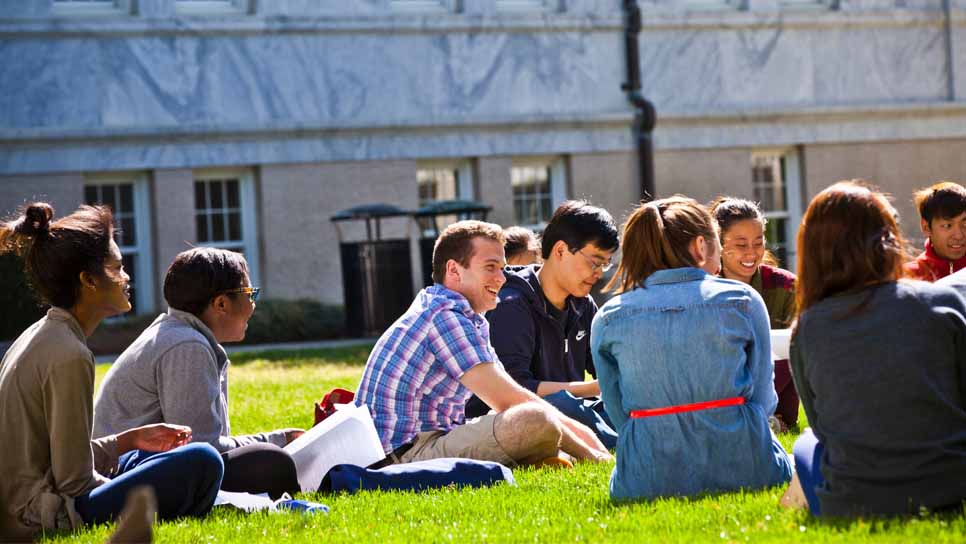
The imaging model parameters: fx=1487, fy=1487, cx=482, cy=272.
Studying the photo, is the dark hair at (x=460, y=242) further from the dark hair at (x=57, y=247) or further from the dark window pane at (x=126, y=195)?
the dark window pane at (x=126, y=195)

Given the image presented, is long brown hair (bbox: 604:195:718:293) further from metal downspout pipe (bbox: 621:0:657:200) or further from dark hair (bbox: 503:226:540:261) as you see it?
metal downspout pipe (bbox: 621:0:657:200)

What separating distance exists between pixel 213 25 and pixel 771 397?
15.8 meters

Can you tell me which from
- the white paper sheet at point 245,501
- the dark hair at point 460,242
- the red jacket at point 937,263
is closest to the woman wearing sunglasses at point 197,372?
the white paper sheet at point 245,501

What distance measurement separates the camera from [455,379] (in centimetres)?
762

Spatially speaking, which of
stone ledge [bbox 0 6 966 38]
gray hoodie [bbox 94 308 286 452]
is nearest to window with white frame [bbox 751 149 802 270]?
stone ledge [bbox 0 6 966 38]

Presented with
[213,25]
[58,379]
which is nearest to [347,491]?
[58,379]

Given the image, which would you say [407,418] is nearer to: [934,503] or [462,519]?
[462,519]

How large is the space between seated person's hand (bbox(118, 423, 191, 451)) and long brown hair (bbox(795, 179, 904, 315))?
2.76 m

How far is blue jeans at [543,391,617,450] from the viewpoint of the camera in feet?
27.1

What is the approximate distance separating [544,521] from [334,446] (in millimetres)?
1754

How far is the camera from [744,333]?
578 cm

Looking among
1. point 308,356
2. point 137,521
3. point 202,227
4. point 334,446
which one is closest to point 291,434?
point 334,446

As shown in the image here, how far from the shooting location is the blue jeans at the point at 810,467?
5203 mm

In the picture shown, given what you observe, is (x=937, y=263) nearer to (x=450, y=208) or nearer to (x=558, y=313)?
(x=558, y=313)
